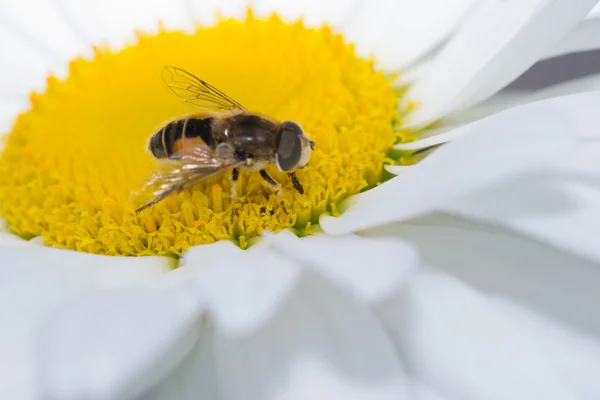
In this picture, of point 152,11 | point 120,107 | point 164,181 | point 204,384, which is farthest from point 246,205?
point 152,11

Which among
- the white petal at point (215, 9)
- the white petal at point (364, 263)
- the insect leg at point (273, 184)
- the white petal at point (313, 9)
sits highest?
the white petal at point (215, 9)

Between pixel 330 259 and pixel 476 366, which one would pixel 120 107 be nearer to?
pixel 330 259

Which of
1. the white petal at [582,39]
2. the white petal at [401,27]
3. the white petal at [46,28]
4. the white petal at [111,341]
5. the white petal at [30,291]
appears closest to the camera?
the white petal at [111,341]

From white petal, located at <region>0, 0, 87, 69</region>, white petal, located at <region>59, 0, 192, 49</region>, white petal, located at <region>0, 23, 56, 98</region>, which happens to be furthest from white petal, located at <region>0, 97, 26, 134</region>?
white petal, located at <region>59, 0, 192, 49</region>

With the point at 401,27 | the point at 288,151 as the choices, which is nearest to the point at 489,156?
the point at 288,151

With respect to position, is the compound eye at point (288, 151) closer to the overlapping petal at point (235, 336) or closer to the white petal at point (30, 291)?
the overlapping petal at point (235, 336)

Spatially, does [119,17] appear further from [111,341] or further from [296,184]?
[111,341]

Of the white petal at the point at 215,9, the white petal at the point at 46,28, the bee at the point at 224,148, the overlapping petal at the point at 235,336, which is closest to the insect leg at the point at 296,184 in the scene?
the bee at the point at 224,148

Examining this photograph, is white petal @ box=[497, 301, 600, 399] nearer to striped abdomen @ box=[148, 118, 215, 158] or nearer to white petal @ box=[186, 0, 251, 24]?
striped abdomen @ box=[148, 118, 215, 158]
